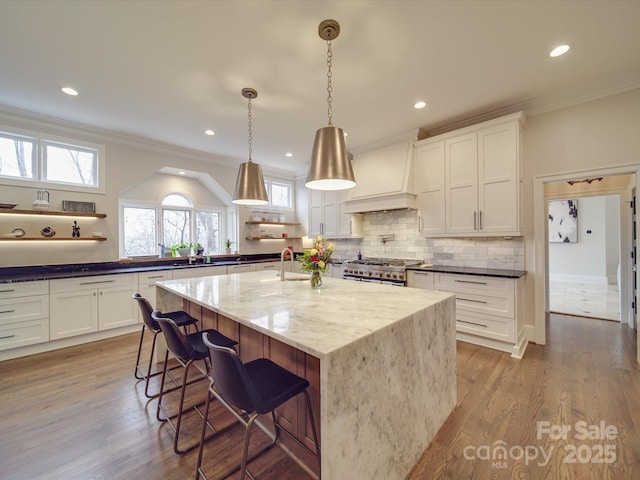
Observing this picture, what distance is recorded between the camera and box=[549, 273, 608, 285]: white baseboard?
685 centimetres

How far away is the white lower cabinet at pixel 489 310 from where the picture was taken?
9.59 ft

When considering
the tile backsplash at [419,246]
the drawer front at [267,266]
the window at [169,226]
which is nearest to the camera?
the tile backsplash at [419,246]

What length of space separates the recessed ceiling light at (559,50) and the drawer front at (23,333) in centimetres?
589

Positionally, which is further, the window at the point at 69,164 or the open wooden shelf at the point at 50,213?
the window at the point at 69,164

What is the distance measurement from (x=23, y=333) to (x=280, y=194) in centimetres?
459

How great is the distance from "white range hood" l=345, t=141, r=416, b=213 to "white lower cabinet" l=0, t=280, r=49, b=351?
4284 mm

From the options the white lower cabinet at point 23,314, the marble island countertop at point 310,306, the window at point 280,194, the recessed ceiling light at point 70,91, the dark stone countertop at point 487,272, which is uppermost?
the recessed ceiling light at point 70,91

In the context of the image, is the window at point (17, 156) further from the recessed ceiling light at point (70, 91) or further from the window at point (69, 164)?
the recessed ceiling light at point (70, 91)

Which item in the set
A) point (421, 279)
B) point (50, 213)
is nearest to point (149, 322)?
point (50, 213)

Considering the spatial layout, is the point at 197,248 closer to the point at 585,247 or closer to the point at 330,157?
the point at 330,157

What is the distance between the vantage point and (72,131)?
359cm

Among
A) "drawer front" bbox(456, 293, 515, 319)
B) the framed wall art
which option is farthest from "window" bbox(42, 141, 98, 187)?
the framed wall art

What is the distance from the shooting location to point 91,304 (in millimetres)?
3389

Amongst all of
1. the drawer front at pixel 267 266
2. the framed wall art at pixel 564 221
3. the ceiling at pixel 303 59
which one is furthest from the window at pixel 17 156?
the framed wall art at pixel 564 221
